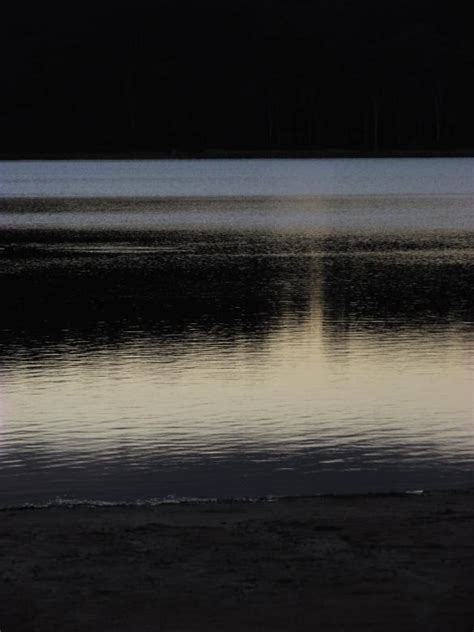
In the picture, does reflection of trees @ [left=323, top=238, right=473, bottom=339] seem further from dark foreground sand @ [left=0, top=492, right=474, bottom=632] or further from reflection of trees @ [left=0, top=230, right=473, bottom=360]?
dark foreground sand @ [left=0, top=492, right=474, bottom=632]

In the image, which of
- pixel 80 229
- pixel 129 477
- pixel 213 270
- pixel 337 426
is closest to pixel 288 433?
pixel 337 426

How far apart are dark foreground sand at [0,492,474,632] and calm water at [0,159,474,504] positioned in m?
2.83

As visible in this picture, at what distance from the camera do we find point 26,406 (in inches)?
719

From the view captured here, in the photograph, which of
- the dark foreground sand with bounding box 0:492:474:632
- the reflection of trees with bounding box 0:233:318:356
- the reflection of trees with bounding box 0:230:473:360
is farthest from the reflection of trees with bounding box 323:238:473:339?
the dark foreground sand with bounding box 0:492:474:632

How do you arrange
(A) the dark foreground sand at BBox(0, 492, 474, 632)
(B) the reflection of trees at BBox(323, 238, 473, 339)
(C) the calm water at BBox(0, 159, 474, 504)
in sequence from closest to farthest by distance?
(A) the dark foreground sand at BBox(0, 492, 474, 632)
(C) the calm water at BBox(0, 159, 474, 504)
(B) the reflection of trees at BBox(323, 238, 473, 339)

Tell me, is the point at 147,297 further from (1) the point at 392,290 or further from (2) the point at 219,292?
(1) the point at 392,290

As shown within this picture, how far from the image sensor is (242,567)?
8.84 metres

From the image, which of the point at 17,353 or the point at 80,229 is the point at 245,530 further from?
the point at 80,229

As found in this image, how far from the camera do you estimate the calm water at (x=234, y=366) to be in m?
14.2

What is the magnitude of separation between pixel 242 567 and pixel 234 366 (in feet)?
42.2

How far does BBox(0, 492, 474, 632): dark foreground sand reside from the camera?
312 inches

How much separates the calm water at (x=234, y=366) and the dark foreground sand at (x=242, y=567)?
2826mm

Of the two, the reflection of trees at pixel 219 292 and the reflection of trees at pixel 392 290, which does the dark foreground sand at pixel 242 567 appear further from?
the reflection of trees at pixel 392 290

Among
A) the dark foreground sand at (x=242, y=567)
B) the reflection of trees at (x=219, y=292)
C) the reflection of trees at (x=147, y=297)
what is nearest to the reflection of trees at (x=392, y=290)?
the reflection of trees at (x=219, y=292)
